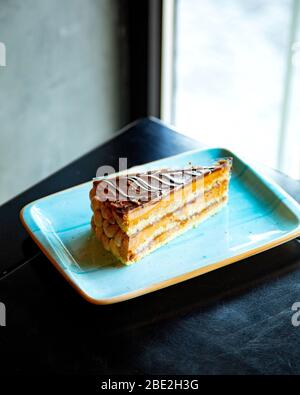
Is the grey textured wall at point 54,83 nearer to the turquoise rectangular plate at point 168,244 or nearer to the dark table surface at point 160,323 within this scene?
the turquoise rectangular plate at point 168,244

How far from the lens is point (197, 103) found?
297cm

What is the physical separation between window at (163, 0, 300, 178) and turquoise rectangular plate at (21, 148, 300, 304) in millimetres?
1233

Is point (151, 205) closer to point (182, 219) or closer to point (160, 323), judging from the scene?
point (182, 219)

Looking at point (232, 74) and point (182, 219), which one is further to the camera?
point (232, 74)

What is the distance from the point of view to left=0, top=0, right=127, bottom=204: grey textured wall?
2.21m

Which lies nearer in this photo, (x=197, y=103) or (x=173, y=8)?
(x=173, y=8)

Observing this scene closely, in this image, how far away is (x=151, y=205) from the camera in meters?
1.36

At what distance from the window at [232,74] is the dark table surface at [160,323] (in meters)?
1.48

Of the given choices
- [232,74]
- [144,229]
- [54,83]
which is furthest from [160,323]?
[232,74]

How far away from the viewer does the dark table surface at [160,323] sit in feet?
3.73

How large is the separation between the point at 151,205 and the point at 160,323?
262mm

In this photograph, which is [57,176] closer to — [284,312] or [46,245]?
[46,245]

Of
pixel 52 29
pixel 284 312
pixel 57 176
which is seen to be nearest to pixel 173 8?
pixel 52 29
